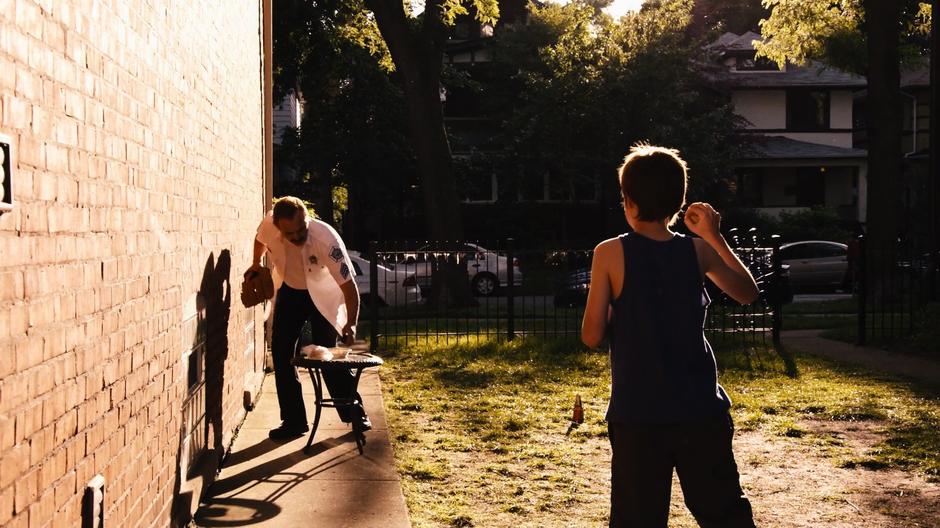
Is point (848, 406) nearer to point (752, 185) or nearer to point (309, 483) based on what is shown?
point (309, 483)

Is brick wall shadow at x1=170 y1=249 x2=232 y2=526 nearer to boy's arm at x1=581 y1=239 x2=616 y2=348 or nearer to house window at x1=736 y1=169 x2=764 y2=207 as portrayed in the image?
boy's arm at x1=581 y1=239 x2=616 y2=348

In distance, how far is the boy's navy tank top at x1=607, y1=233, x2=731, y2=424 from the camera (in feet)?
13.2

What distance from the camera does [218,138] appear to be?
777 centimetres

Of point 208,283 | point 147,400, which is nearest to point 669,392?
point 147,400

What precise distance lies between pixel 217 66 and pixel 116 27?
144 inches

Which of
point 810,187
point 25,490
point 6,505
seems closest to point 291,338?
point 25,490

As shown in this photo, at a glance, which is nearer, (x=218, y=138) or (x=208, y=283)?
(x=208, y=283)

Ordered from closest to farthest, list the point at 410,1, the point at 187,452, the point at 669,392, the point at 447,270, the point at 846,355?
the point at 669,392 → the point at 187,452 → the point at 846,355 → the point at 447,270 → the point at 410,1

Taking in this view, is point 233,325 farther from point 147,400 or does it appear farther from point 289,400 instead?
point 147,400

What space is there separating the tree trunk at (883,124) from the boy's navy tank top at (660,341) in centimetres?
2013

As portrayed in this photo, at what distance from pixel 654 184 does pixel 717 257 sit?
1.20 feet

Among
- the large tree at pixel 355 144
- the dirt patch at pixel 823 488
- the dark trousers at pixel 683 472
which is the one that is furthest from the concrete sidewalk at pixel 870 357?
the large tree at pixel 355 144

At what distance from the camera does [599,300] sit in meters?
4.09

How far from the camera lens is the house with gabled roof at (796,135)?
47625mm
